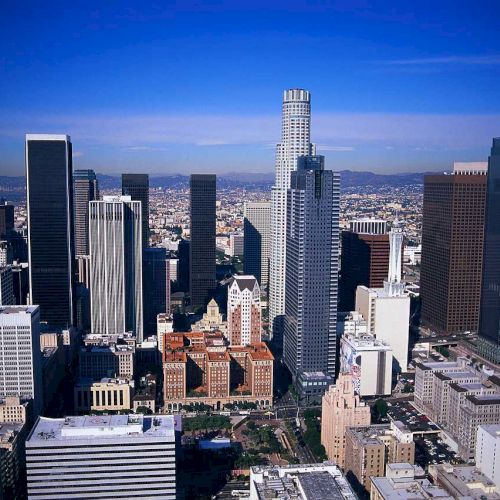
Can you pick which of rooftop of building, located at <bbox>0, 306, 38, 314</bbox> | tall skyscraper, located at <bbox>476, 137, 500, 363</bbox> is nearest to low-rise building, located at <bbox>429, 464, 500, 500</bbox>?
tall skyscraper, located at <bbox>476, 137, 500, 363</bbox>

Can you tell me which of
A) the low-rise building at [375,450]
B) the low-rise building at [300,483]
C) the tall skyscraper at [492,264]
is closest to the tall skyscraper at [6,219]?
the low-rise building at [375,450]

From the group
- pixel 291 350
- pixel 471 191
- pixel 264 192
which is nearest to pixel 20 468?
pixel 291 350

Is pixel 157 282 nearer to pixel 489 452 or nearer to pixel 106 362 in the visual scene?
pixel 106 362

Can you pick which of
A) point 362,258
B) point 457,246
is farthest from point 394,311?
point 362,258

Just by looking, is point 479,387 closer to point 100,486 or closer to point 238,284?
point 238,284

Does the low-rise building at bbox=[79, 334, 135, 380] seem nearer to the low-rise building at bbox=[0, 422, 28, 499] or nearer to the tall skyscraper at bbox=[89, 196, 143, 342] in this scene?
the tall skyscraper at bbox=[89, 196, 143, 342]

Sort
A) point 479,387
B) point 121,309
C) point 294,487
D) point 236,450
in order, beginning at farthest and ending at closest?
point 121,309
point 479,387
point 236,450
point 294,487

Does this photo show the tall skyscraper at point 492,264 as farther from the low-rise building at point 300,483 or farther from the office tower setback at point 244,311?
the low-rise building at point 300,483
